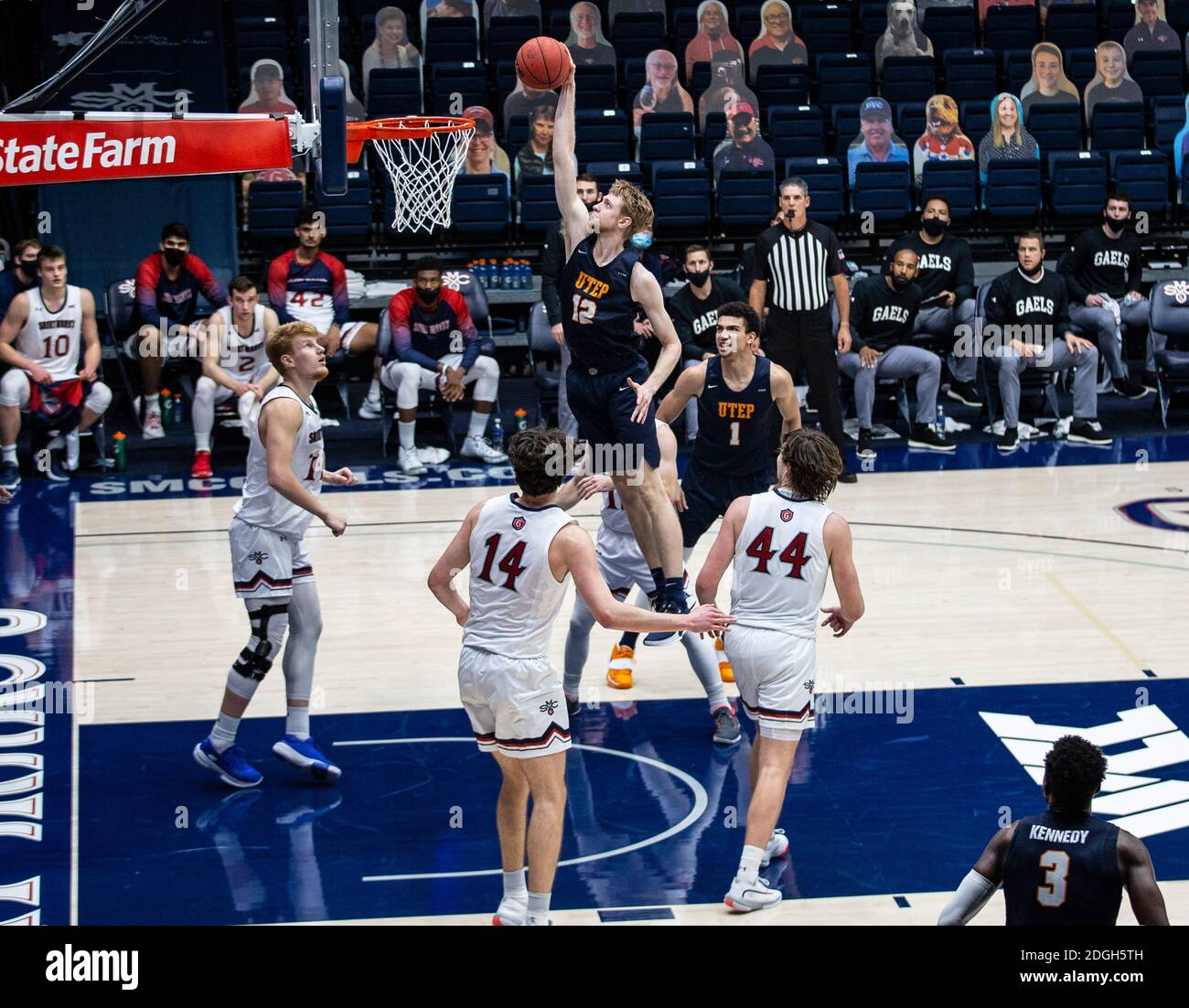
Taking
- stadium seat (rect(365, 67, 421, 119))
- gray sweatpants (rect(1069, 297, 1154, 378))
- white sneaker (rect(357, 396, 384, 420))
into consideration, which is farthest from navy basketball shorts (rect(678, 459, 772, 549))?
stadium seat (rect(365, 67, 421, 119))

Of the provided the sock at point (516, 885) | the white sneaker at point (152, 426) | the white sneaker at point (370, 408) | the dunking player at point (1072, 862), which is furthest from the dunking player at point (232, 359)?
the dunking player at point (1072, 862)

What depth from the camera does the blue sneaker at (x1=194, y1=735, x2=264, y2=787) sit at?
24.1 ft

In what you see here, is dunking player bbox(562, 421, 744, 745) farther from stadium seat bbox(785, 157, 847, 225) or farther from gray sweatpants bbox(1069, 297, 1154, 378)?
stadium seat bbox(785, 157, 847, 225)

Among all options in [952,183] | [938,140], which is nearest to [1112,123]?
[938,140]

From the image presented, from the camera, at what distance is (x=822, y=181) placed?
15.7 metres

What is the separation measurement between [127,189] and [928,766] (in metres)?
10.7

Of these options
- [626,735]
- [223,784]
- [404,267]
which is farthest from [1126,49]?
[223,784]

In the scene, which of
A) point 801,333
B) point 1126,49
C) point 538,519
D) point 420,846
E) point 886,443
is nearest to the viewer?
point 538,519

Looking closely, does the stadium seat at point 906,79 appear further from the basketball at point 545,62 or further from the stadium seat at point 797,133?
the basketball at point 545,62

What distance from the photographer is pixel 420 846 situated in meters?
6.78

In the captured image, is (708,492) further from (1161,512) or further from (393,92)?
(393,92)

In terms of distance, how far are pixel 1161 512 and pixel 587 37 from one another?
8038mm

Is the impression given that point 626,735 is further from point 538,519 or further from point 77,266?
point 77,266

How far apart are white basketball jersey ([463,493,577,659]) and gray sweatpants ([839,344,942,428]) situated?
7992 millimetres
